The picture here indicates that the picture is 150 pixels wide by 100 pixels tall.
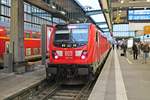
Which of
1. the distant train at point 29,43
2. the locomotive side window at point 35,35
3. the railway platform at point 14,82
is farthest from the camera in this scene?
the locomotive side window at point 35,35

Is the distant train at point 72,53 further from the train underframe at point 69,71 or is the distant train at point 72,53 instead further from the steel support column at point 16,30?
the steel support column at point 16,30

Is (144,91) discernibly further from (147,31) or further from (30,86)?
(147,31)

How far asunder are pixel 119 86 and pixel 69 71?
2.67m

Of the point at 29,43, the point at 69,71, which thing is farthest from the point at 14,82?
the point at 29,43

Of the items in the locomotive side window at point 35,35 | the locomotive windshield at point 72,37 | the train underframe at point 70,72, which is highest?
the locomotive side window at point 35,35

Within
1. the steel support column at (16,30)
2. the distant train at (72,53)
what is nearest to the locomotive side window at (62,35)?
the distant train at (72,53)

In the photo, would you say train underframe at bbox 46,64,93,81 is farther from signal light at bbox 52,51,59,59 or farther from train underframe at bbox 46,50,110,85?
signal light at bbox 52,51,59,59

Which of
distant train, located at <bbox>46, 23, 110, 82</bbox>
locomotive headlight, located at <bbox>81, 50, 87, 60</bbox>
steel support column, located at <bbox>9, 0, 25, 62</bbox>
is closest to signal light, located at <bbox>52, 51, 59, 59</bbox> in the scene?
distant train, located at <bbox>46, 23, 110, 82</bbox>

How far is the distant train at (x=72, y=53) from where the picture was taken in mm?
15312

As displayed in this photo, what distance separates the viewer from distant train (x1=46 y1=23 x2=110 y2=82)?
15312 millimetres

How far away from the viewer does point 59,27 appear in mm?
16156

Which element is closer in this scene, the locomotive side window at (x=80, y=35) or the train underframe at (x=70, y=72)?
the train underframe at (x=70, y=72)

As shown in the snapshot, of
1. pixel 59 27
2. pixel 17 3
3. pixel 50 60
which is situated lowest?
pixel 50 60

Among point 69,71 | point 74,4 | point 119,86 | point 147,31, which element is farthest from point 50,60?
point 74,4
